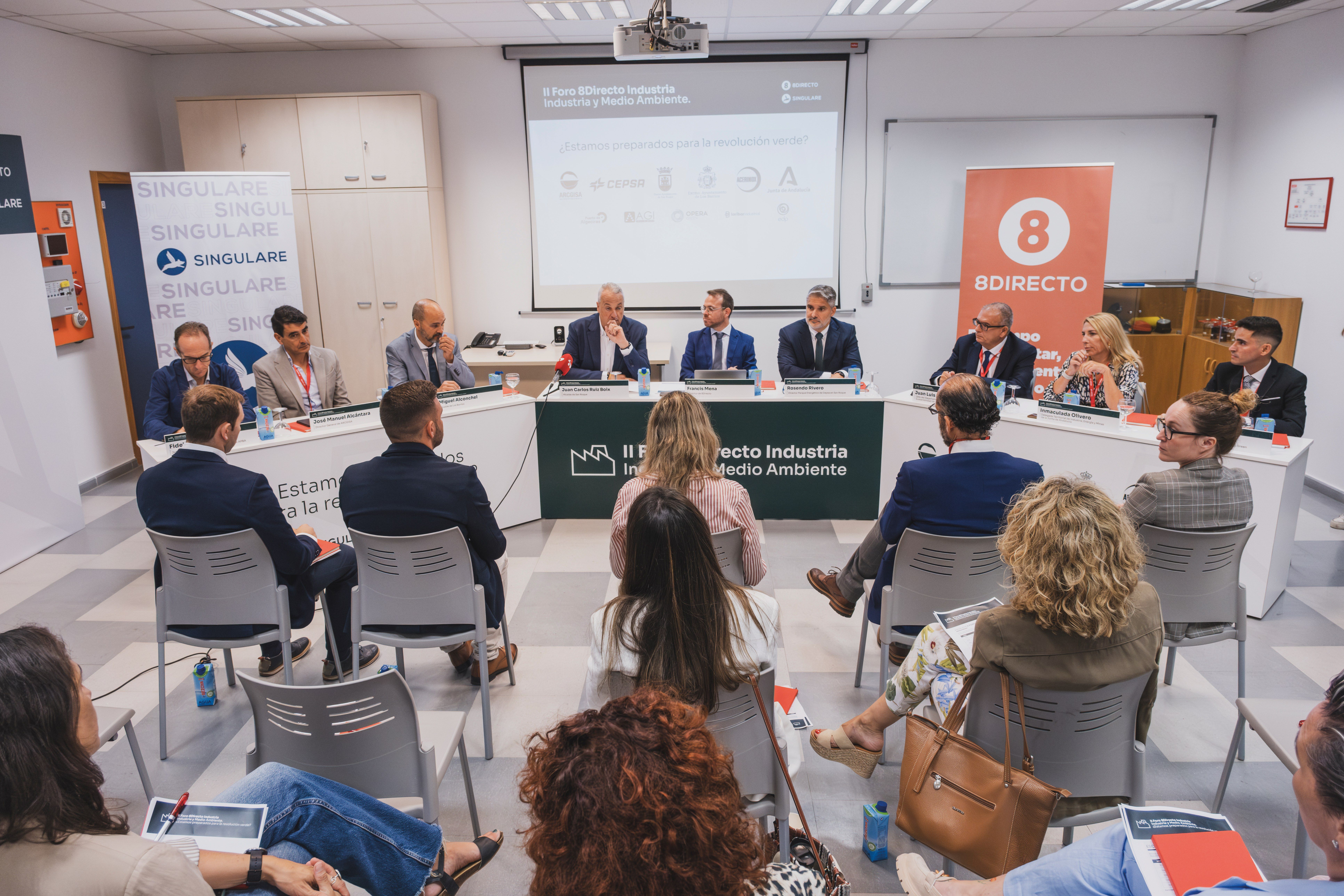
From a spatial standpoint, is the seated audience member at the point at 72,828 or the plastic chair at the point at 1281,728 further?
the plastic chair at the point at 1281,728

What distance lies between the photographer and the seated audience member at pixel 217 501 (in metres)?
2.95

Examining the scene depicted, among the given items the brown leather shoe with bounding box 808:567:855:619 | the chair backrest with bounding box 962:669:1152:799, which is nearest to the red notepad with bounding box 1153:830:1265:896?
the chair backrest with bounding box 962:669:1152:799

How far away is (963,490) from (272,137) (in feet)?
20.6

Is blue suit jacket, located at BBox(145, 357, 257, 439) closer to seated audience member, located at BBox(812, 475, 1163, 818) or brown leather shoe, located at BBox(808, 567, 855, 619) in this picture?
brown leather shoe, located at BBox(808, 567, 855, 619)

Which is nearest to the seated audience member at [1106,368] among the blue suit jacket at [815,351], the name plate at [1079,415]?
the name plate at [1079,415]

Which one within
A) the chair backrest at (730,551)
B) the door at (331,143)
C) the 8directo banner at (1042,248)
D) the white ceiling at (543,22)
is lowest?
the chair backrest at (730,551)

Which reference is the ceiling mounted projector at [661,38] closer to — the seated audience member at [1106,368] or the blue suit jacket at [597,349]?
the blue suit jacket at [597,349]

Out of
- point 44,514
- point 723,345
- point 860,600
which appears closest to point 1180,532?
point 860,600

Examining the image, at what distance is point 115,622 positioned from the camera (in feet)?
13.4

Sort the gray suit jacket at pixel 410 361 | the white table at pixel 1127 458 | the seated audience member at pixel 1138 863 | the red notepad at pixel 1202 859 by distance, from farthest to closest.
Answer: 1. the gray suit jacket at pixel 410 361
2. the white table at pixel 1127 458
3. the red notepad at pixel 1202 859
4. the seated audience member at pixel 1138 863

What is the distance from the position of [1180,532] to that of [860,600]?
1.79 meters

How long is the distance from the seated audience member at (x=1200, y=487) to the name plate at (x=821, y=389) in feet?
6.95

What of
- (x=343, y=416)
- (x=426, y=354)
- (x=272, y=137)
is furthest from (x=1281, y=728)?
(x=272, y=137)

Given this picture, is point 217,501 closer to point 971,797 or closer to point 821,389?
point 971,797
